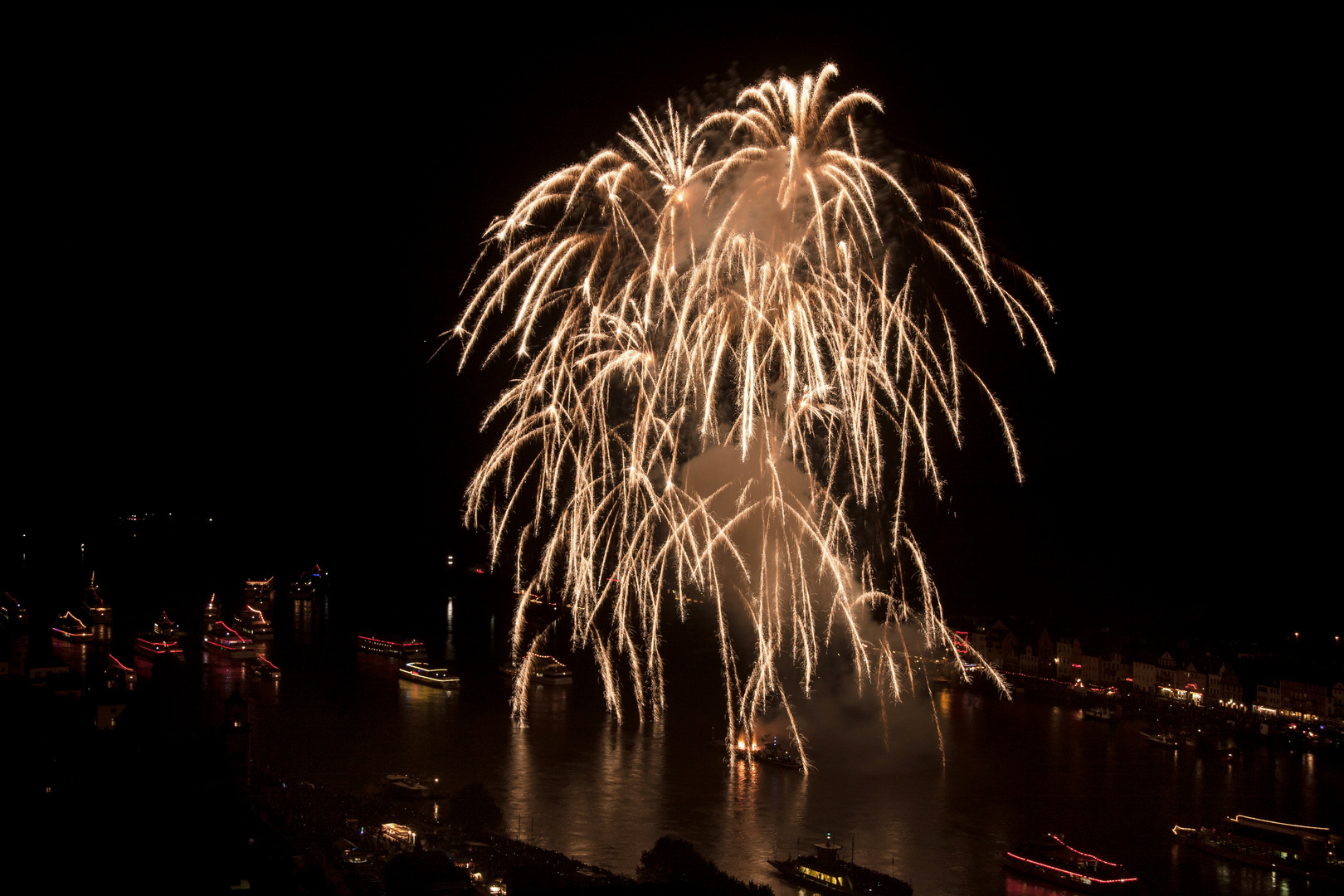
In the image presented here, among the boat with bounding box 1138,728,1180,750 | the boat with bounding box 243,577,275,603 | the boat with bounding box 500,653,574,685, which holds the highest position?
the boat with bounding box 500,653,574,685

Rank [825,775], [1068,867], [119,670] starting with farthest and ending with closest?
[119,670] → [825,775] → [1068,867]

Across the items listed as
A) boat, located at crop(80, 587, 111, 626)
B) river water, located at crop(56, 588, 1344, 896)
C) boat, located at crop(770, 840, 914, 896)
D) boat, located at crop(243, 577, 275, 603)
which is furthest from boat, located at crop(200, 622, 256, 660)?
boat, located at crop(770, 840, 914, 896)

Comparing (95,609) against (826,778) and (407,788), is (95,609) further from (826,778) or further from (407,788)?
(826,778)

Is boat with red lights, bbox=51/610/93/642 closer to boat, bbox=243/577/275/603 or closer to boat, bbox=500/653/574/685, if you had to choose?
boat, bbox=243/577/275/603

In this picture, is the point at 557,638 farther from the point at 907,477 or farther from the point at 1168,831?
the point at 1168,831

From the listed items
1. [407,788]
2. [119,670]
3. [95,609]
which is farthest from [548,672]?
[95,609]

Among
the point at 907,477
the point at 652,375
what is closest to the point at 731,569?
the point at 907,477

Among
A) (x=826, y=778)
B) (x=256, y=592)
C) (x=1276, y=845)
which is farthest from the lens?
(x=256, y=592)

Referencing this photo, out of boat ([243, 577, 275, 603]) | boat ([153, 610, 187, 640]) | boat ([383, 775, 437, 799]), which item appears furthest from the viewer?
boat ([243, 577, 275, 603])
